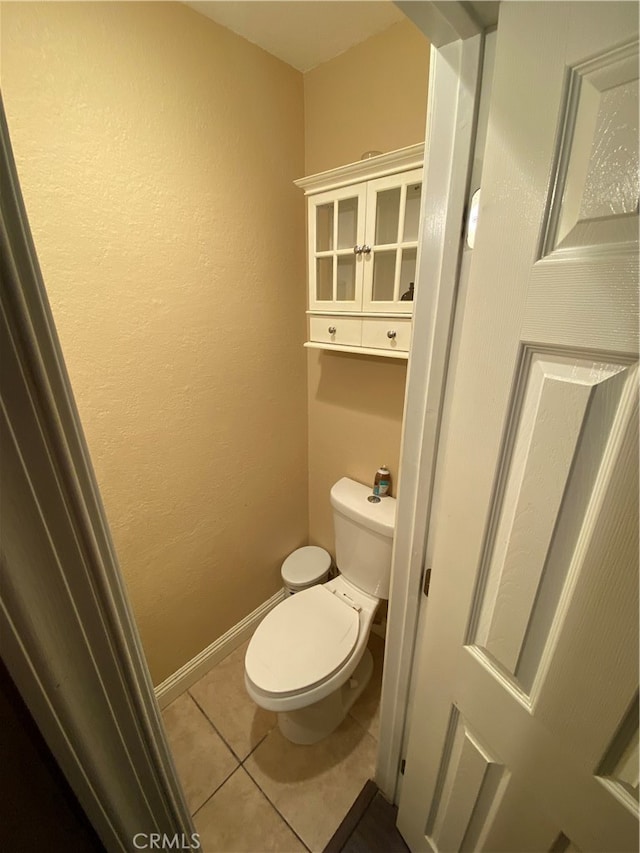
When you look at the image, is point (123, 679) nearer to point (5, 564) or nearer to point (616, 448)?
point (5, 564)

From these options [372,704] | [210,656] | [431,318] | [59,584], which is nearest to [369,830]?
[372,704]

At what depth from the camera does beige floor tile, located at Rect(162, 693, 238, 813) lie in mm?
1188

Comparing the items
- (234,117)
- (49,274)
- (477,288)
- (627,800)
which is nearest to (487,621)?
(627,800)

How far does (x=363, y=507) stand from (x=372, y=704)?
844mm

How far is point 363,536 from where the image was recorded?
137cm

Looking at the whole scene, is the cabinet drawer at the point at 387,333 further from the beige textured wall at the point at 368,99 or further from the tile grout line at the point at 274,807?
the tile grout line at the point at 274,807

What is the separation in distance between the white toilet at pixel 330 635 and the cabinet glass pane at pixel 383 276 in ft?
2.54

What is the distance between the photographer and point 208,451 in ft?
4.32

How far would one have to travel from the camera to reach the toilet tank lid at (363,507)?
4.22 feet

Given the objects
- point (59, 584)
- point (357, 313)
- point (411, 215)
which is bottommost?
point (59, 584)

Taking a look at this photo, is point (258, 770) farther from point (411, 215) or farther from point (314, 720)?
point (411, 215)

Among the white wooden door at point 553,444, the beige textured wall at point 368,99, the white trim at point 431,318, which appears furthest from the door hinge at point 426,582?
the beige textured wall at point 368,99

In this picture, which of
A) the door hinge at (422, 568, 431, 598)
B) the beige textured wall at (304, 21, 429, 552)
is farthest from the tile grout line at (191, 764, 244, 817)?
the door hinge at (422, 568, 431, 598)

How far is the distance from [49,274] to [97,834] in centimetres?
113
